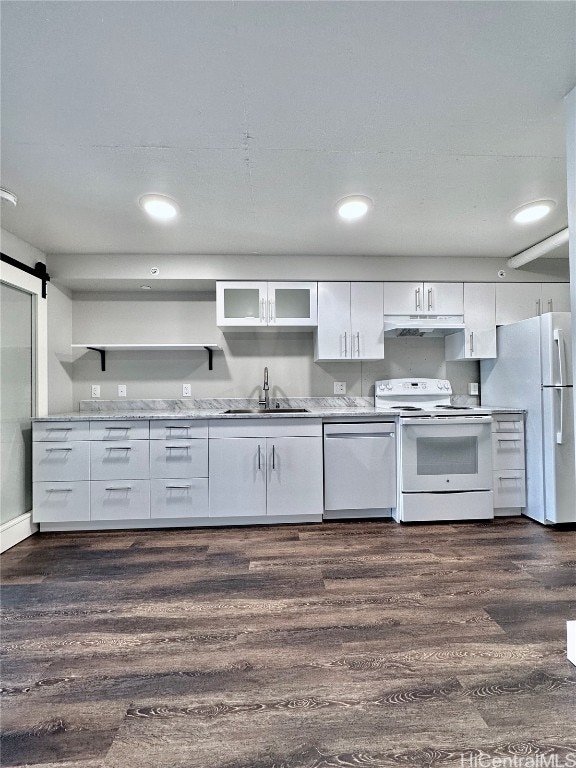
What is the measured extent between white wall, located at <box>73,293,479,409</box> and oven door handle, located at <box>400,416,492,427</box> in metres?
0.70

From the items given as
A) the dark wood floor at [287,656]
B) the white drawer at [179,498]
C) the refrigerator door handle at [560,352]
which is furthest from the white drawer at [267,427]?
the refrigerator door handle at [560,352]

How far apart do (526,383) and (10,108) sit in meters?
3.69

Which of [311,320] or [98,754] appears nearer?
[98,754]

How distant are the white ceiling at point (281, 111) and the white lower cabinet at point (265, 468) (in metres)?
1.54

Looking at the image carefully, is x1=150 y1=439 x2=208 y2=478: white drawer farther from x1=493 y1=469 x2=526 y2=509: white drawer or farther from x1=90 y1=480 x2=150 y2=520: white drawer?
x1=493 y1=469 x2=526 y2=509: white drawer

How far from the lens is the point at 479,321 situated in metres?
3.40

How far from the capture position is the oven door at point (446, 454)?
9.78 feet

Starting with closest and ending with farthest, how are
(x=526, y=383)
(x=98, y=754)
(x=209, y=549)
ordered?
(x=98, y=754), (x=209, y=549), (x=526, y=383)

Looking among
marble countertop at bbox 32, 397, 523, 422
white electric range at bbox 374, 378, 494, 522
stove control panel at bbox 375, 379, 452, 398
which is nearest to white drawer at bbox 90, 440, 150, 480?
marble countertop at bbox 32, 397, 523, 422

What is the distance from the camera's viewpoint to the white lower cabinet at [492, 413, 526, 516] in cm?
311

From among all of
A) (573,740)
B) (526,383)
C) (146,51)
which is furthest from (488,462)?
(146,51)

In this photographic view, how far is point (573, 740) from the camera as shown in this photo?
1.10 m

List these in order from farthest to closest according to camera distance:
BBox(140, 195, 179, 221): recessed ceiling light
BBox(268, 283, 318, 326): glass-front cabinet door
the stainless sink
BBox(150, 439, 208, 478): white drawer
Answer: the stainless sink < BBox(268, 283, 318, 326): glass-front cabinet door < BBox(150, 439, 208, 478): white drawer < BBox(140, 195, 179, 221): recessed ceiling light

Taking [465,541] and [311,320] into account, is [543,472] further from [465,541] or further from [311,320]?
[311,320]
